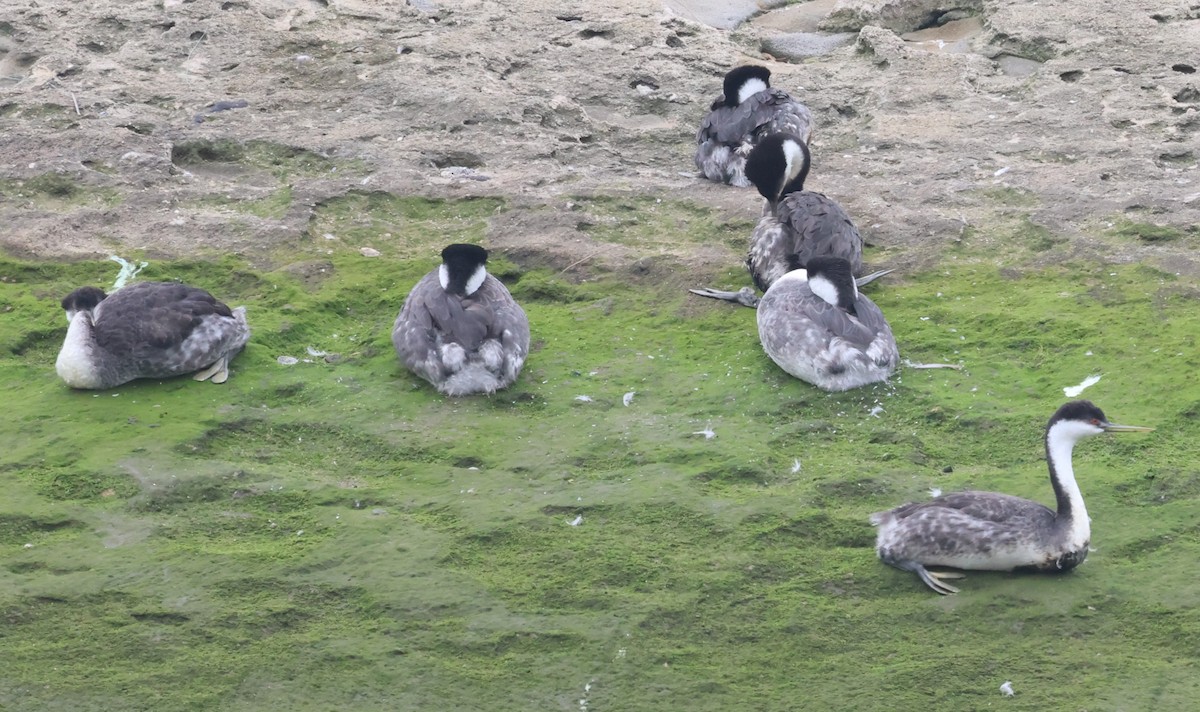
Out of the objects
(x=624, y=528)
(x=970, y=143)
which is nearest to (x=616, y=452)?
(x=624, y=528)

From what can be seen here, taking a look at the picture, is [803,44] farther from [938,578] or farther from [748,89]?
[938,578]

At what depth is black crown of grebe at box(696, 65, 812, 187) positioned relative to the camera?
10211 millimetres

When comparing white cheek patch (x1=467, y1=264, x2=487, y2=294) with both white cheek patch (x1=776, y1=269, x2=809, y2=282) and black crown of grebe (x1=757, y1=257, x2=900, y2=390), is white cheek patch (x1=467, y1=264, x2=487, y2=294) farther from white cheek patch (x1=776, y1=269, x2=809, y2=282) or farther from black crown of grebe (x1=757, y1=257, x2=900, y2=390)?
white cheek patch (x1=776, y1=269, x2=809, y2=282)

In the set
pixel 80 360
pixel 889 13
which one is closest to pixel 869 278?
pixel 80 360

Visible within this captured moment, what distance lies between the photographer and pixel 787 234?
8.69 metres

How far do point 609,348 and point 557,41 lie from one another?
189 inches

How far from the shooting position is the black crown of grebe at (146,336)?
7.50 m

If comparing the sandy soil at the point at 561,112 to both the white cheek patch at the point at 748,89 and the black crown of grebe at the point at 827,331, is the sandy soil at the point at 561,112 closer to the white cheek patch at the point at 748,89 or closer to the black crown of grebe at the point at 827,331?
the white cheek patch at the point at 748,89

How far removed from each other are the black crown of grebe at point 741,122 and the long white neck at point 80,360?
176 inches

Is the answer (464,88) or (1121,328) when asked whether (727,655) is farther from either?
(464,88)

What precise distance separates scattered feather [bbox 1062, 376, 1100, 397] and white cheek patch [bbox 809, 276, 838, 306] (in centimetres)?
122

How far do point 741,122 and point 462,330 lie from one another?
12.0 ft

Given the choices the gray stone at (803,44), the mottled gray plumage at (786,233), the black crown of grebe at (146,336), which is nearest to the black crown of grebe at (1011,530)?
the mottled gray plumage at (786,233)

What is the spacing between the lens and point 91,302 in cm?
776
